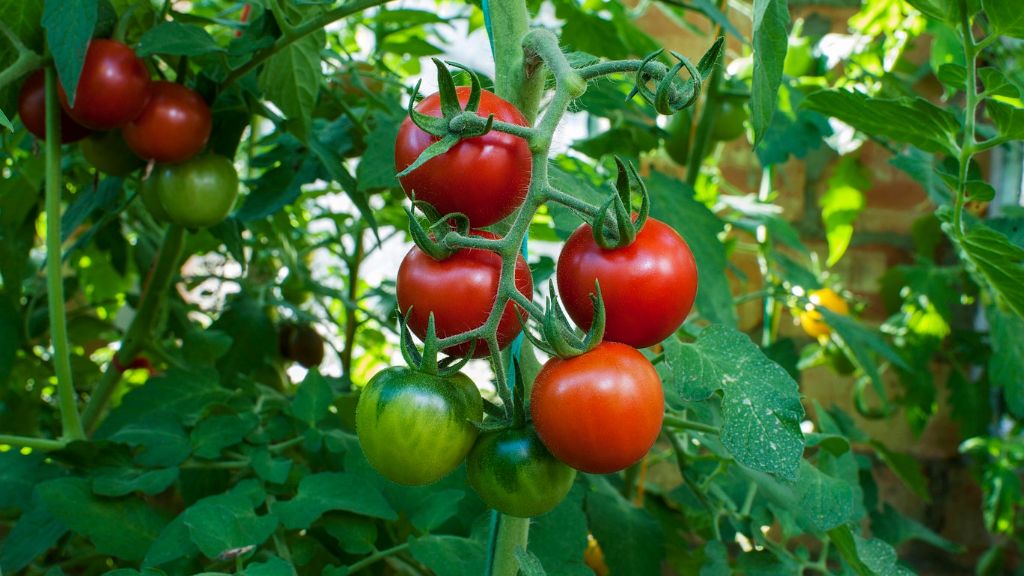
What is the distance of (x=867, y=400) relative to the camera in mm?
1392

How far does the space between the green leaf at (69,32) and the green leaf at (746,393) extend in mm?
330

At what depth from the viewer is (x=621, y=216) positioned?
309 millimetres

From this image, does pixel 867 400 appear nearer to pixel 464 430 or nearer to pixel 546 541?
pixel 546 541

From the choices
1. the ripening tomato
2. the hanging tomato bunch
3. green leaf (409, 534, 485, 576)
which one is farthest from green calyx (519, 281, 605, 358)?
the ripening tomato

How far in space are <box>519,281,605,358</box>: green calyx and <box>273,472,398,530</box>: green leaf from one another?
21 cm

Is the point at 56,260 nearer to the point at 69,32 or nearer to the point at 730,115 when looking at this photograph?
the point at 69,32

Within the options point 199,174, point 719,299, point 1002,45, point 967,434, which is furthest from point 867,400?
point 199,174

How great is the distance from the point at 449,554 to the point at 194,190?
341mm

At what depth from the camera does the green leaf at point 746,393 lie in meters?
0.32

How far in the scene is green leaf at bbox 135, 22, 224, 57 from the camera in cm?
53

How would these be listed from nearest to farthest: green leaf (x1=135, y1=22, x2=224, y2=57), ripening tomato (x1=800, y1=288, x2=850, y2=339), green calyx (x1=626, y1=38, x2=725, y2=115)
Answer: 1. green calyx (x1=626, y1=38, x2=725, y2=115)
2. green leaf (x1=135, y1=22, x2=224, y2=57)
3. ripening tomato (x1=800, y1=288, x2=850, y2=339)

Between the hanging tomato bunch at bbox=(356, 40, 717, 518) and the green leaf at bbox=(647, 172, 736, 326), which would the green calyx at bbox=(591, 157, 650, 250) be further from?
the green leaf at bbox=(647, 172, 736, 326)

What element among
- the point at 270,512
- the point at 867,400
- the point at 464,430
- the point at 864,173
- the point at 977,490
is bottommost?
the point at 977,490

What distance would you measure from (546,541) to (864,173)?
3.29ft
